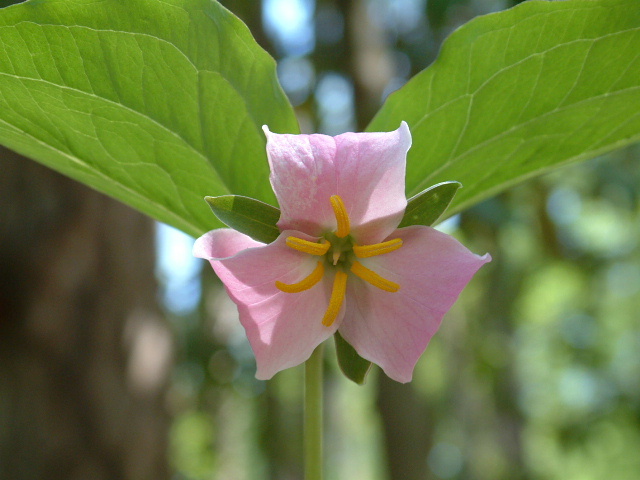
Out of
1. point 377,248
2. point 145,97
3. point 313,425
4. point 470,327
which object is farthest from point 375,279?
point 470,327

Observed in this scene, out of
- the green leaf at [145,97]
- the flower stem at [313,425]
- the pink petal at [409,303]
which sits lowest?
the flower stem at [313,425]

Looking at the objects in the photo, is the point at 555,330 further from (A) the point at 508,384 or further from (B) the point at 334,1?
(B) the point at 334,1

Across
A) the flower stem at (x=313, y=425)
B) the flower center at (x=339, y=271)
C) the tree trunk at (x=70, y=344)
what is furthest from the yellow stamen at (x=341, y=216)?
the tree trunk at (x=70, y=344)

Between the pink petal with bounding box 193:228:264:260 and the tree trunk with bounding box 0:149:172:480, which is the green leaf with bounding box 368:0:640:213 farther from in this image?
the tree trunk with bounding box 0:149:172:480

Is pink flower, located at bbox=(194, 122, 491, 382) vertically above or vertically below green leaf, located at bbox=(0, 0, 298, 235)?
below

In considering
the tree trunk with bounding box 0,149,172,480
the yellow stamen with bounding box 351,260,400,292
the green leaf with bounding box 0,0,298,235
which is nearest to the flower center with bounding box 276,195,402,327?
the yellow stamen with bounding box 351,260,400,292

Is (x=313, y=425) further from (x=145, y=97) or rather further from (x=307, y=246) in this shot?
(x=145, y=97)

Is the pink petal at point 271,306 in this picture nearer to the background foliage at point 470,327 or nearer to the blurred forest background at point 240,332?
the background foliage at point 470,327
